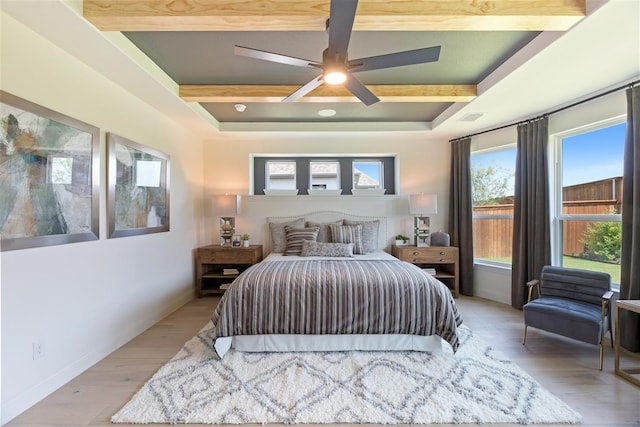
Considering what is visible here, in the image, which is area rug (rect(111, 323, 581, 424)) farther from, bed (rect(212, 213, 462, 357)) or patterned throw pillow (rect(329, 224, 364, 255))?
patterned throw pillow (rect(329, 224, 364, 255))

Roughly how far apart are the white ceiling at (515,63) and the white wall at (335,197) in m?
0.92

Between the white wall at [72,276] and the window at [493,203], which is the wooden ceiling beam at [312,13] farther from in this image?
the window at [493,203]

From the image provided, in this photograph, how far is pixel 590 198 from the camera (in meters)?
3.12

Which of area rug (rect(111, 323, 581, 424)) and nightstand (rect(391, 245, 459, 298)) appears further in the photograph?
Answer: nightstand (rect(391, 245, 459, 298))

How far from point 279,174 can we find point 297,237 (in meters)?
1.36

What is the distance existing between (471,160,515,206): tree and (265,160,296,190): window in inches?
118

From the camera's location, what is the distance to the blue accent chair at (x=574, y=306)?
2.34 meters

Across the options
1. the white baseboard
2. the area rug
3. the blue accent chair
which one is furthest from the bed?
the white baseboard

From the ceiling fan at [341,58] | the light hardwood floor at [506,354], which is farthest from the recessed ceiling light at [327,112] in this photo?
the light hardwood floor at [506,354]

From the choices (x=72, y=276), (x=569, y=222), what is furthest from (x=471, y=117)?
(x=72, y=276)

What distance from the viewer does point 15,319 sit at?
179 centimetres

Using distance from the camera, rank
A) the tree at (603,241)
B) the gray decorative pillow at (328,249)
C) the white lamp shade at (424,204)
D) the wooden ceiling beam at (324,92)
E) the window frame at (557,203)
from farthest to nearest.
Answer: the white lamp shade at (424,204) < the gray decorative pillow at (328,249) < the window frame at (557,203) < the wooden ceiling beam at (324,92) < the tree at (603,241)

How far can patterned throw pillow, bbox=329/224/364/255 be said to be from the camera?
4.16m

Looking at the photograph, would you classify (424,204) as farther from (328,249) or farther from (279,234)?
(279,234)
